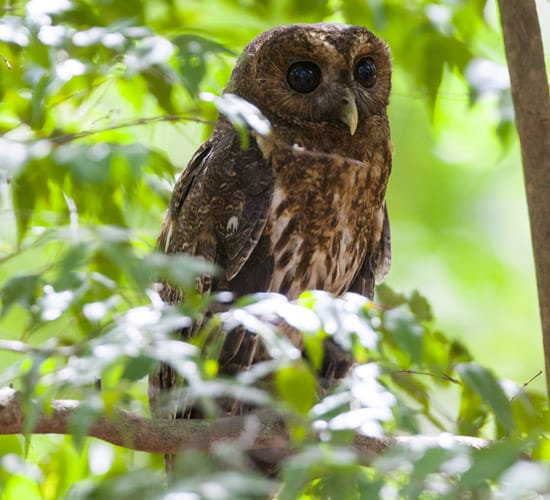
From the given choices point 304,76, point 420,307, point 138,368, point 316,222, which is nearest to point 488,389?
point 138,368

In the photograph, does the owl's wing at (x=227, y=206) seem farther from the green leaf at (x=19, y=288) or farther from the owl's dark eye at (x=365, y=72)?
the green leaf at (x=19, y=288)

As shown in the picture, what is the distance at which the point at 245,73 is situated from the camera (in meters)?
3.08

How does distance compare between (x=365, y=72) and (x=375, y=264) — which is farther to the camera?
(x=375, y=264)

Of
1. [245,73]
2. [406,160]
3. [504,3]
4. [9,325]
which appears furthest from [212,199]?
[406,160]

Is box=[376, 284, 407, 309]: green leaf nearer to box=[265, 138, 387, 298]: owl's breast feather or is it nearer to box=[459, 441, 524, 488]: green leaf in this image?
box=[265, 138, 387, 298]: owl's breast feather

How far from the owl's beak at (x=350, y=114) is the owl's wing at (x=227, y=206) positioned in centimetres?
27

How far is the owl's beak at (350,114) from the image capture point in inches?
114

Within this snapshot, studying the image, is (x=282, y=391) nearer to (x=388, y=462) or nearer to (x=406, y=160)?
(x=388, y=462)

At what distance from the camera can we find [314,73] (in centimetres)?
303

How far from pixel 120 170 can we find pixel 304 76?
890mm

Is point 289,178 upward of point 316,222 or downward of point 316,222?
upward

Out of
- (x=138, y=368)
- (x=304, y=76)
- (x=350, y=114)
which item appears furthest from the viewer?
(x=304, y=76)

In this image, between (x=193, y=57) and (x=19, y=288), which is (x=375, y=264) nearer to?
(x=193, y=57)

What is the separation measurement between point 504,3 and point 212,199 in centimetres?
104
